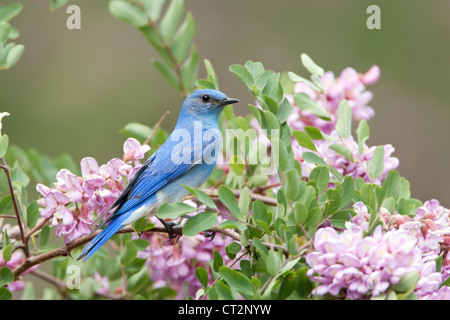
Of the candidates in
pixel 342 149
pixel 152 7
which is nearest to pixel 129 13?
pixel 152 7

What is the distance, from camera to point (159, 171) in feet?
8.66

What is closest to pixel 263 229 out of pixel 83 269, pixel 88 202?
pixel 88 202

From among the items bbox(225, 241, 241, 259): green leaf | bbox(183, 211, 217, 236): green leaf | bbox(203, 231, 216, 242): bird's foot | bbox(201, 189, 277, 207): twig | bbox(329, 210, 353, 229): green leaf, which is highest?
bbox(183, 211, 217, 236): green leaf

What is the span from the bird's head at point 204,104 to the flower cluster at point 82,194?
758 mm

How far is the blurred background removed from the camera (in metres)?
6.04

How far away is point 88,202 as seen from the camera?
2.15 m

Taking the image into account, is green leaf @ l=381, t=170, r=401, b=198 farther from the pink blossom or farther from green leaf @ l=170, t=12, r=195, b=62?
green leaf @ l=170, t=12, r=195, b=62

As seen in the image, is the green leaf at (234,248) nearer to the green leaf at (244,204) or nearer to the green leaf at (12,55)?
the green leaf at (244,204)

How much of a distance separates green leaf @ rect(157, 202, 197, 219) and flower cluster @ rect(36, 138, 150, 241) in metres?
0.31

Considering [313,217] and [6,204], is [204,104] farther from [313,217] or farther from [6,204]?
[313,217]

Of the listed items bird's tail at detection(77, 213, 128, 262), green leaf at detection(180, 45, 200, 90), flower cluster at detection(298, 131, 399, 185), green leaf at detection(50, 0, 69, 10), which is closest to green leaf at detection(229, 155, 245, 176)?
flower cluster at detection(298, 131, 399, 185)

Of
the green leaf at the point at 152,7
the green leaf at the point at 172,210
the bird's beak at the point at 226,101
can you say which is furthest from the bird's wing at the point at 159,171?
the green leaf at the point at 152,7
